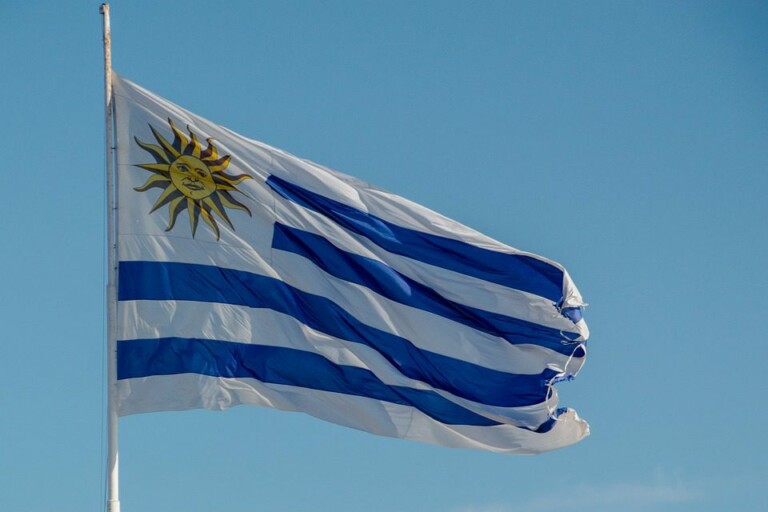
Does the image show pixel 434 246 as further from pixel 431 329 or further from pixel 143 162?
pixel 143 162

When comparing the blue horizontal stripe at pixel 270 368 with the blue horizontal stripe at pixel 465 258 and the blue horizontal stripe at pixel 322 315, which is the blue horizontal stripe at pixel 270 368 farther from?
the blue horizontal stripe at pixel 465 258

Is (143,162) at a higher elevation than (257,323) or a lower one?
higher

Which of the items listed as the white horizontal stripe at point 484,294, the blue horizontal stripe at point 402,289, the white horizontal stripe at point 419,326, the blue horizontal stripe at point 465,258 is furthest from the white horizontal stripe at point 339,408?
the blue horizontal stripe at point 465,258

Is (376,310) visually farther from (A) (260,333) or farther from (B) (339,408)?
(A) (260,333)

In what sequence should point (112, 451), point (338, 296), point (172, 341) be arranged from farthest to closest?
point (338, 296) < point (172, 341) < point (112, 451)

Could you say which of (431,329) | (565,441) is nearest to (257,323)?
(431,329)

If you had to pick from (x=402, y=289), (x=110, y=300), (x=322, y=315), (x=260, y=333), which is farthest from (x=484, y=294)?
(x=110, y=300)

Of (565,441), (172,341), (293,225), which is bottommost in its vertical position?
(565,441)
